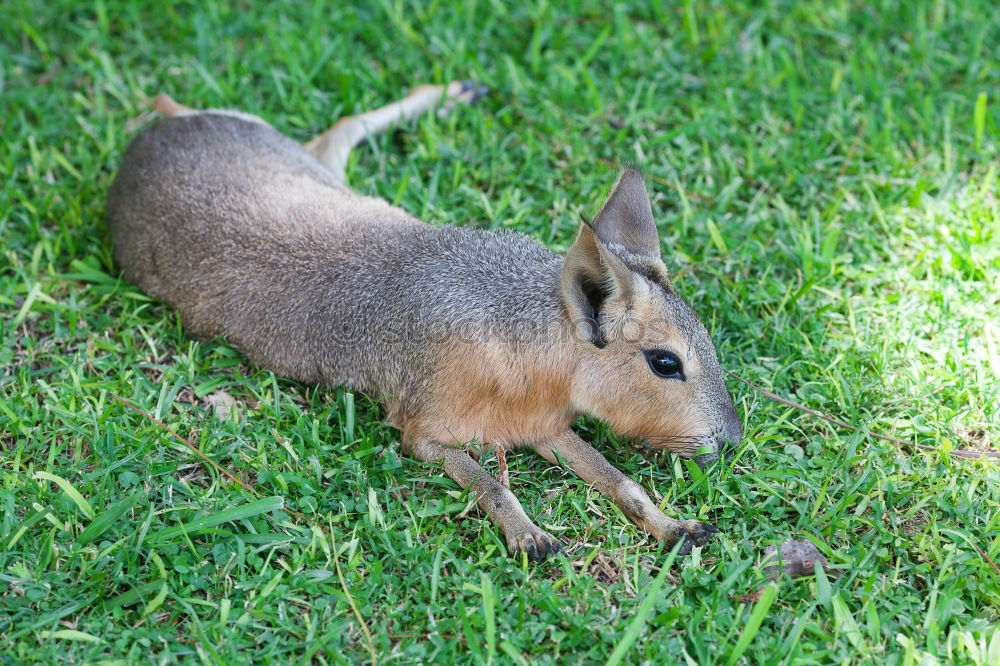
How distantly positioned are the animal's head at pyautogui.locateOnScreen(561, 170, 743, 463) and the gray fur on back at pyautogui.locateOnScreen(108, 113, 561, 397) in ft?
0.56

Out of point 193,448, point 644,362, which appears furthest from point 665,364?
point 193,448

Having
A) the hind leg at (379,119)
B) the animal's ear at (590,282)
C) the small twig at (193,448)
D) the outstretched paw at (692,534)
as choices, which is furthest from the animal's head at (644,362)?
the hind leg at (379,119)

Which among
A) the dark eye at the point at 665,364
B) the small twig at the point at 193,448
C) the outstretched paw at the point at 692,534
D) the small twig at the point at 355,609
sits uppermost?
the dark eye at the point at 665,364

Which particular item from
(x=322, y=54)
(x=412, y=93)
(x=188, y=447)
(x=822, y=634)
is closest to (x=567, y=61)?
(x=412, y=93)

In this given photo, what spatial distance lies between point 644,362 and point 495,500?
2.18ft

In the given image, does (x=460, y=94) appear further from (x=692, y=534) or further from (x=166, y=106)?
(x=692, y=534)

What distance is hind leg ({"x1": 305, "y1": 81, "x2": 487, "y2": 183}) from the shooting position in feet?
16.1

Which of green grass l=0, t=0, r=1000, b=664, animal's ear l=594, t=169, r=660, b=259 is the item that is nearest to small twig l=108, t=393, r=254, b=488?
green grass l=0, t=0, r=1000, b=664

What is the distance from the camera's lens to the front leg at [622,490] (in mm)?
3219

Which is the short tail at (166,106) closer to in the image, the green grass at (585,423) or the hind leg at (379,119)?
the green grass at (585,423)

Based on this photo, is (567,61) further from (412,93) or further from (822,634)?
(822,634)

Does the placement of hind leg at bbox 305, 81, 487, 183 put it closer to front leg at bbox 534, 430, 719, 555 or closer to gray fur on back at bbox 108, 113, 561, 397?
gray fur on back at bbox 108, 113, 561, 397

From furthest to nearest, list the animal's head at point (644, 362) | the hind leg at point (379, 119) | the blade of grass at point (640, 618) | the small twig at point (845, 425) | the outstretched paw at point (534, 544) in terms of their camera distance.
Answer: the hind leg at point (379, 119) → the small twig at point (845, 425) → the animal's head at point (644, 362) → the outstretched paw at point (534, 544) → the blade of grass at point (640, 618)

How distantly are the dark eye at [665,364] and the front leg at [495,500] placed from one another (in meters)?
0.64
